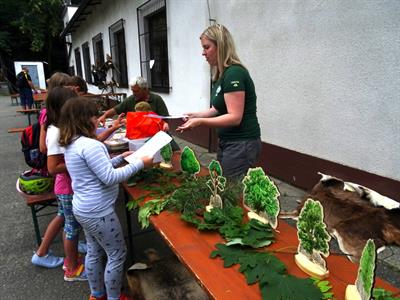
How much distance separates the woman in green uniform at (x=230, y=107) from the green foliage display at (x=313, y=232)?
817mm

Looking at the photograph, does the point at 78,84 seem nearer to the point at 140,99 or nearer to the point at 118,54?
the point at 140,99

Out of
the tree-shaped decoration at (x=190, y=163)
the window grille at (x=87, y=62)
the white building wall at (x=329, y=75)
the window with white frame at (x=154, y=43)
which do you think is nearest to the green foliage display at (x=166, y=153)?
the tree-shaped decoration at (x=190, y=163)

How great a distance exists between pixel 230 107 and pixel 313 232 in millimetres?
919

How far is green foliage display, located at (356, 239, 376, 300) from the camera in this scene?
0.81m

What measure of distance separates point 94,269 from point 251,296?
1215 mm

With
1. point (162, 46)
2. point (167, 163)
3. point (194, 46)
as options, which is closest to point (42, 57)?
point (162, 46)

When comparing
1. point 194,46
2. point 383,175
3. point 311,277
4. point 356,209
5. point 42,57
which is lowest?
point 383,175

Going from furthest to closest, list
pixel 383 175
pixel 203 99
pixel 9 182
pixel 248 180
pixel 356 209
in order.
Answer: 1. pixel 203 99
2. pixel 9 182
3. pixel 383 175
4. pixel 248 180
5. pixel 356 209

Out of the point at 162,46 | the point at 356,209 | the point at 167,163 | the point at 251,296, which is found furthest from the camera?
the point at 162,46

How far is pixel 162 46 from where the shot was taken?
6.67 meters

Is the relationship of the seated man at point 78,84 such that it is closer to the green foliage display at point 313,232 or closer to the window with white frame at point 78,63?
the green foliage display at point 313,232

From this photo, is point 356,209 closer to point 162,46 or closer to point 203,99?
point 203,99

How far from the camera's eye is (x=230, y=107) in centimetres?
179

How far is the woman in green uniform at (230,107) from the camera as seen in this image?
70.0 inches
